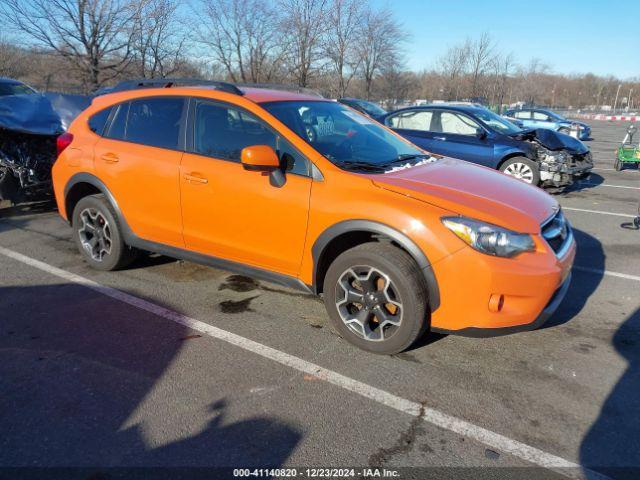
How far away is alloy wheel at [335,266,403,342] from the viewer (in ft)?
10.3

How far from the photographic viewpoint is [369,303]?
10.6ft

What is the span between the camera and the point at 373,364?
10.3 ft

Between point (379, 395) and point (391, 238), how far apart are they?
38.6 inches

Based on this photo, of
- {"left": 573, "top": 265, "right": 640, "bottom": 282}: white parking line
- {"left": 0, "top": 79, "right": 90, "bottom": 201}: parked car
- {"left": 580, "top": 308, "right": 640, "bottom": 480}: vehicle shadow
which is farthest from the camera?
{"left": 0, "top": 79, "right": 90, "bottom": 201}: parked car

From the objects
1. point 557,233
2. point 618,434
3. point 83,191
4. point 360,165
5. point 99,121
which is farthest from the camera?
point 83,191

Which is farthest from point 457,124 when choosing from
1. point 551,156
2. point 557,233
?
point 557,233

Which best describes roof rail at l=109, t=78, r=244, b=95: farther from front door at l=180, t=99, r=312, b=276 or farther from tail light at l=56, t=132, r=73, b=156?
tail light at l=56, t=132, r=73, b=156

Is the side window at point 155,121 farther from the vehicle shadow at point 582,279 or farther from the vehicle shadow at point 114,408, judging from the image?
the vehicle shadow at point 582,279

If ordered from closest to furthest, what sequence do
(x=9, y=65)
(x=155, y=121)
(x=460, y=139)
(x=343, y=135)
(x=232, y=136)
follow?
(x=232, y=136) < (x=343, y=135) < (x=155, y=121) < (x=460, y=139) < (x=9, y=65)

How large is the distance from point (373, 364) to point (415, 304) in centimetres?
51

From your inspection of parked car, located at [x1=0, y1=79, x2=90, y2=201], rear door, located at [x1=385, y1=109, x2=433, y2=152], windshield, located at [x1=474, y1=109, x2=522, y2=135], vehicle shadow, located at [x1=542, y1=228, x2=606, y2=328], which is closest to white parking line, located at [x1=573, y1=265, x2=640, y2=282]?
vehicle shadow, located at [x1=542, y1=228, x2=606, y2=328]

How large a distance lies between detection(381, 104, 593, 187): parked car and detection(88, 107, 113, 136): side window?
5.95 meters

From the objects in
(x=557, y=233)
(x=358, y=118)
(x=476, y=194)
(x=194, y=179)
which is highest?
(x=358, y=118)

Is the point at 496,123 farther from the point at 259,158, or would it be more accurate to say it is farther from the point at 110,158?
the point at 110,158
